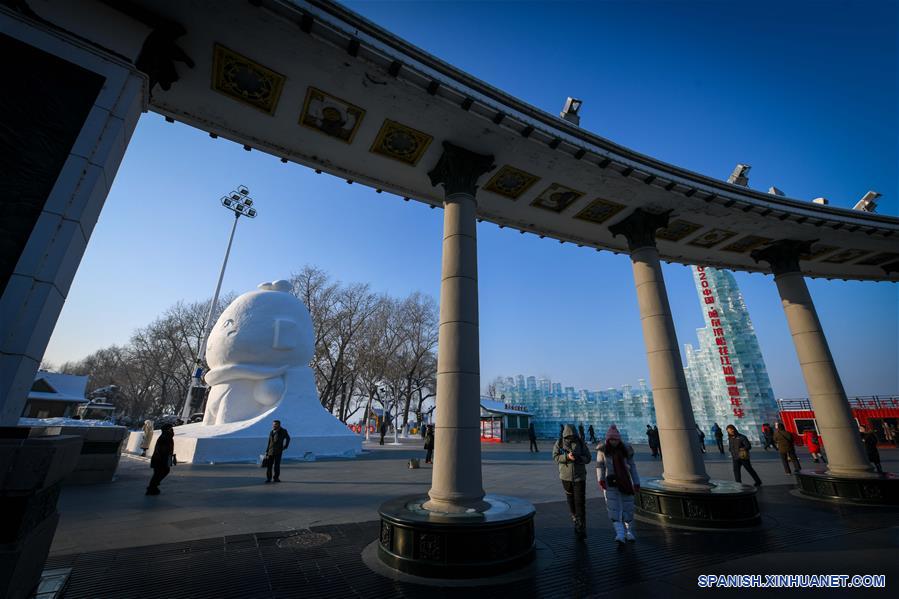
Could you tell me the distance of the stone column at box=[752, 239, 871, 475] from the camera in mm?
8492

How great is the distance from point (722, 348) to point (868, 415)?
9.52 m

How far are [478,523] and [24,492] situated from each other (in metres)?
3.85

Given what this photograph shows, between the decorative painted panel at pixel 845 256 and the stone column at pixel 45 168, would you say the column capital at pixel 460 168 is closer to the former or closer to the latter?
the stone column at pixel 45 168

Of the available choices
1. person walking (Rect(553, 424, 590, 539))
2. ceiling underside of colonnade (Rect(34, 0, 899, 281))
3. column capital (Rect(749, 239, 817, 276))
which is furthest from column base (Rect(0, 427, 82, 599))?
column capital (Rect(749, 239, 817, 276))

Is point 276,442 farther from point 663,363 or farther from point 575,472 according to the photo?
point 663,363

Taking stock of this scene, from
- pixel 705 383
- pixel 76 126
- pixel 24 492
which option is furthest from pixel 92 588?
pixel 705 383

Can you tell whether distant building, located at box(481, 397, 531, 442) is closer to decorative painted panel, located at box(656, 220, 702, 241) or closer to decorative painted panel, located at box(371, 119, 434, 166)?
decorative painted panel, located at box(656, 220, 702, 241)

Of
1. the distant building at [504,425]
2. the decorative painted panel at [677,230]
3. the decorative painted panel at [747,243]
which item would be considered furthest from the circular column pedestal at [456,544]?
the distant building at [504,425]

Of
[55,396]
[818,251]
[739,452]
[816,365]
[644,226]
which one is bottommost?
[739,452]

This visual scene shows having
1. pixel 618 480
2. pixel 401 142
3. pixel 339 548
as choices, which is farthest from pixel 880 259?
pixel 339 548

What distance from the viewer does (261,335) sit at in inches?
714

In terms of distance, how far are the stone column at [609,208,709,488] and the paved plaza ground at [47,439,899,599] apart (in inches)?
49.1

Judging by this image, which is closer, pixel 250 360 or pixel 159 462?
A: pixel 159 462

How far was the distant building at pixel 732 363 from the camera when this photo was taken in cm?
2973
